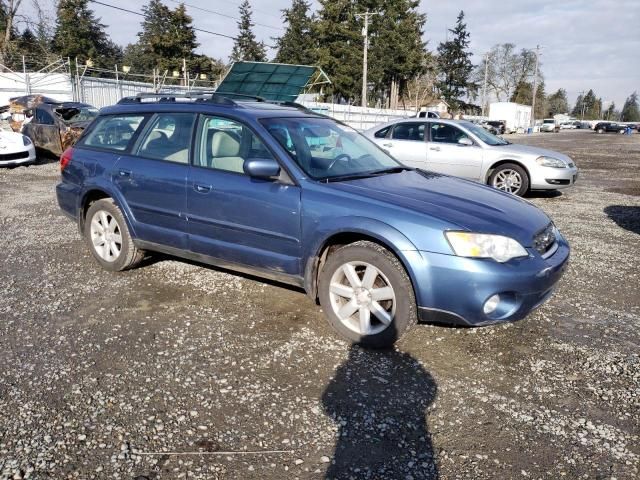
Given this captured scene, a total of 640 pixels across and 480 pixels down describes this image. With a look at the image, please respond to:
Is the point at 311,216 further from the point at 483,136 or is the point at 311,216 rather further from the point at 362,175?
the point at 483,136

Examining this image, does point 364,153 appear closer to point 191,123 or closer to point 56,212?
point 191,123

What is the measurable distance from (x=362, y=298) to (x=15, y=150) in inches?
464

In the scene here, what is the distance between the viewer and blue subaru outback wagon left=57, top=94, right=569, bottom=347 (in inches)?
133

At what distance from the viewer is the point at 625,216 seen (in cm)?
848

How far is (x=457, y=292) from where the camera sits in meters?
3.30

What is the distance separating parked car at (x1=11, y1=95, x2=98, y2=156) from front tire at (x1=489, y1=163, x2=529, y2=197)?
10.4 m

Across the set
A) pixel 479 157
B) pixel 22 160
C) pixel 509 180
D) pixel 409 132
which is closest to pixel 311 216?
pixel 479 157

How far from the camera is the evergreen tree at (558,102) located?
391 ft

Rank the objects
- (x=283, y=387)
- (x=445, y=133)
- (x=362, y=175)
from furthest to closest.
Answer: (x=445, y=133)
(x=362, y=175)
(x=283, y=387)

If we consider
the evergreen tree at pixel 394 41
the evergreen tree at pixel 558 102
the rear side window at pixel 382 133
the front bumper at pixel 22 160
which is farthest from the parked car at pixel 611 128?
the front bumper at pixel 22 160

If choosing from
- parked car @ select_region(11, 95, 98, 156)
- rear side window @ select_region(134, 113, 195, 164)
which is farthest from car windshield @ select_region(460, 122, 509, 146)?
parked car @ select_region(11, 95, 98, 156)

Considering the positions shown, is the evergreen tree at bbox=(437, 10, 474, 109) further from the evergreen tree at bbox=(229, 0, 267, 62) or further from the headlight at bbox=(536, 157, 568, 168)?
the headlight at bbox=(536, 157, 568, 168)

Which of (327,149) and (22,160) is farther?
(22,160)

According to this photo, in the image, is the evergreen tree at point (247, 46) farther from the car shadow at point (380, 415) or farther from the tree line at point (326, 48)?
the car shadow at point (380, 415)
